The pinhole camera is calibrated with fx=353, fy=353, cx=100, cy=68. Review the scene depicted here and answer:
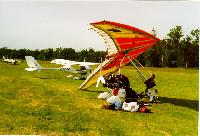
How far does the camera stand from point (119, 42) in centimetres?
1305

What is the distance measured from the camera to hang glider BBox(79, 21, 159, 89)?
38.3ft

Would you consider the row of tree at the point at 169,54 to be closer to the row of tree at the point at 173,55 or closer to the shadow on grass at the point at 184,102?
the row of tree at the point at 173,55

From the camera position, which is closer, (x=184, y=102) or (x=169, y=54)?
(x=184, y=102)

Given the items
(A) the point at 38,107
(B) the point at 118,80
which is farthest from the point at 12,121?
(B) the point at 118,80

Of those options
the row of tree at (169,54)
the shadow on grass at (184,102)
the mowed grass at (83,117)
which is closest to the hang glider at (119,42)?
the mowed grass at (83,117)

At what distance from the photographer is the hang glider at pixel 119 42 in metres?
11.7

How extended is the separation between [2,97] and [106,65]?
4.32 metres

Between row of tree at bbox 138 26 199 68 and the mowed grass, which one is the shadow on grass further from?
row of tree at bbox 138 26 199 68

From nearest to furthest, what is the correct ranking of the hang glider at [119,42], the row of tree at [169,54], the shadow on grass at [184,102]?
the hang glider at [119,42]
the shadow on grass at [184,102]
the row of tree at [169,54]

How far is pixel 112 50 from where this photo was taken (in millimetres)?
13828

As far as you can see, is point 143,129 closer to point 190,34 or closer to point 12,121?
point 12,121

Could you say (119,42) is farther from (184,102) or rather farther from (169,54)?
(169,54)

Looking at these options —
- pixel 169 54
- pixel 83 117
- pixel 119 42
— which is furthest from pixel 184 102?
pixel 169 54

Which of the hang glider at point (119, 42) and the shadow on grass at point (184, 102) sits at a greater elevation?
the hang glider at point (119, 42)
